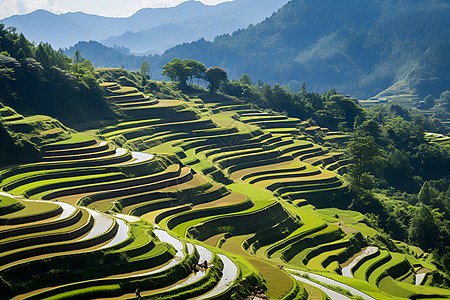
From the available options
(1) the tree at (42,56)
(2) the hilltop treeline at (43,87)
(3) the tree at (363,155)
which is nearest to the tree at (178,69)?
(2) the hilltop treeline at (43,87)

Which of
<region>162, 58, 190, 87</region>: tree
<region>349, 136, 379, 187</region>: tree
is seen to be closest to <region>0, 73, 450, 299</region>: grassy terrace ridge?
<region>349, 136, 379, 187</region>: tree

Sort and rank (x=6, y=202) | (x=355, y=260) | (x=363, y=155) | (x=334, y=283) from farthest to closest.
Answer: (x=363, y=155) < (x=355, y=260) < (x=334, y=283) < (x=6, y=202)

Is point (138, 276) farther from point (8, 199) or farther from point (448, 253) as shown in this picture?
point (448, 253)

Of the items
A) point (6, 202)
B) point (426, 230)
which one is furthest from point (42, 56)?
point (426, 230)

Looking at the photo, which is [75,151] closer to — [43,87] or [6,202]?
[6,202]

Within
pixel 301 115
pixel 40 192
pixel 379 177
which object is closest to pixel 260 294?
pixel 40 192

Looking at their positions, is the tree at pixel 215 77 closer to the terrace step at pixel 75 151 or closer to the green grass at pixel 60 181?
the terrace step at pixel 75 151
